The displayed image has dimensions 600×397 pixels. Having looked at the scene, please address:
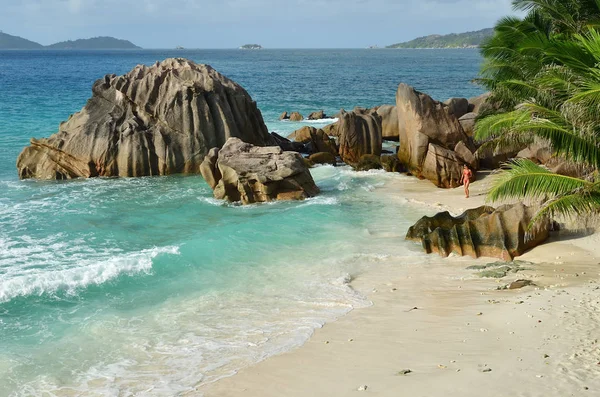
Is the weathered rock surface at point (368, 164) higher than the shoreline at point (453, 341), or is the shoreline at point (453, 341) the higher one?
the weathered rock surface at point (368, 164)

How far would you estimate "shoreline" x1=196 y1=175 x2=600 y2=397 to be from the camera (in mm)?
10344

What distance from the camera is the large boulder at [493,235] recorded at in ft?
58.1

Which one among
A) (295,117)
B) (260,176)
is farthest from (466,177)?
(295,117)

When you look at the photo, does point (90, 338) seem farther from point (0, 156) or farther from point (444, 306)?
point (0, 156)

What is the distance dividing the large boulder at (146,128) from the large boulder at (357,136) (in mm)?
4479

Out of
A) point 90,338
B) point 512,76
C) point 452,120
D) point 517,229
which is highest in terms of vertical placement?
point 512,76

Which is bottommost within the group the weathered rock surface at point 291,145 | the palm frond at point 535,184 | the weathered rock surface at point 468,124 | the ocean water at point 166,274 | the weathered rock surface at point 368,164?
the ocean water at point 166,274

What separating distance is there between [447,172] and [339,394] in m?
18.7

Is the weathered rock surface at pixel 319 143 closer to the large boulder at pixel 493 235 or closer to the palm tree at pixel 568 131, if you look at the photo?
the large boulder at pixel 493 235

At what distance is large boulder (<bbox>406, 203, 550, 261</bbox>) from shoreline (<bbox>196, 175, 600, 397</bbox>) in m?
0.82

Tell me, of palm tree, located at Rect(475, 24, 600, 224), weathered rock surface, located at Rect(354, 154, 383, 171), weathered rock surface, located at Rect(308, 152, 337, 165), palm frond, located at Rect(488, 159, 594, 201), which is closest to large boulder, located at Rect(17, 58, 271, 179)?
weathered rock surface, located at Rect(308, 152, 337, 165)

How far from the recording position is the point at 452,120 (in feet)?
97.6

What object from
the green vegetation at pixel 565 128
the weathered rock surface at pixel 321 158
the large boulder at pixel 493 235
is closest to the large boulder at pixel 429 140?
the weathered rock surface at pixel 321 158

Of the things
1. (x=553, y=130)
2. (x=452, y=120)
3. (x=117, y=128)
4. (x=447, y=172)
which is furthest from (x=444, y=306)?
(x=117, y=128)
